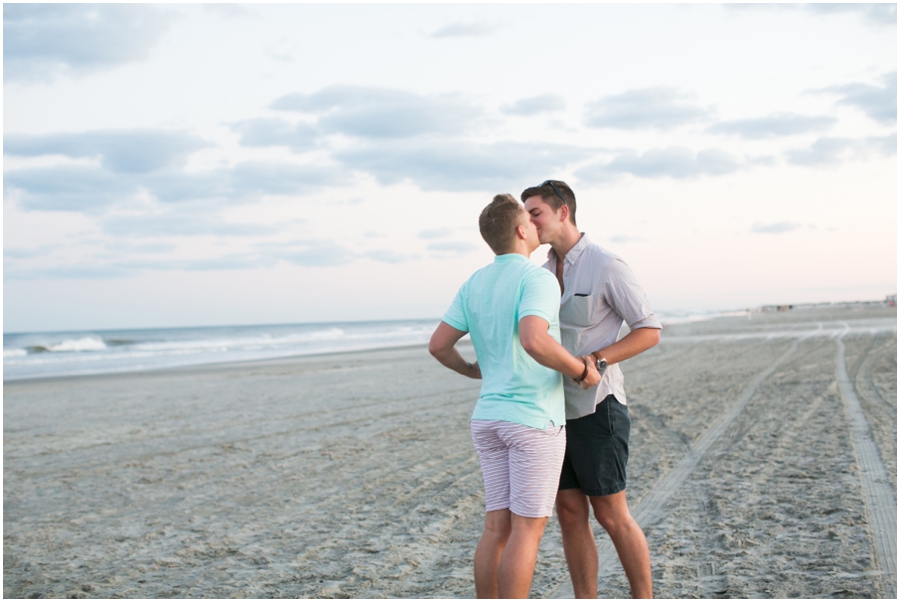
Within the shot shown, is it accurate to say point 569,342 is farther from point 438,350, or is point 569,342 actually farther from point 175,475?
point 175,475

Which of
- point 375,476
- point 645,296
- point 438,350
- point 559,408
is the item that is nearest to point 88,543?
point 375,476

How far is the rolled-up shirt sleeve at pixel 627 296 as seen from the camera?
9.52 feet

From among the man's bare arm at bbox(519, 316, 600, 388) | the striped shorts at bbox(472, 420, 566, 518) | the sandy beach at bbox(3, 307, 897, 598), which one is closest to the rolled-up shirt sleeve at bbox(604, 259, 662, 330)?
the man's bare arm at bbox(519, 316, 600, 388)

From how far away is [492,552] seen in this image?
276 cm

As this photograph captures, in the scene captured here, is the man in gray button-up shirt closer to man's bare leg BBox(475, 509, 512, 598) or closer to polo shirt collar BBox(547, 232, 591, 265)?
polo shirt collar BBox(547, 232, 591, 265)

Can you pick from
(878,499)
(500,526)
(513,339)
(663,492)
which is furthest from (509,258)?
(878,499)

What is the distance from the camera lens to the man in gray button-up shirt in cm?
290

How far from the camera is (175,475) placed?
262 inches

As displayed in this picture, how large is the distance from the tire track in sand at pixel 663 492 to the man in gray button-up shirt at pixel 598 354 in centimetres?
80

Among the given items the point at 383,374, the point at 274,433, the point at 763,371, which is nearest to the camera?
the point at 274,433

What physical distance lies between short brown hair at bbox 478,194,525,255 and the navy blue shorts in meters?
0.83

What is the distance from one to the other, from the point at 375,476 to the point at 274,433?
2.90 m

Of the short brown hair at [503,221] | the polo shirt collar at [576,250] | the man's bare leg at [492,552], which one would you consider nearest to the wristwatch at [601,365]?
the polo shirt collar at [576,250]

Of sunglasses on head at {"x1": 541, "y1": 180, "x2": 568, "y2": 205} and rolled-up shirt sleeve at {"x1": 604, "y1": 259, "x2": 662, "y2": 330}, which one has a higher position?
sunglasses on head at {"x1": 541, "y1": 180, "x2": 568, "y2": 205}
